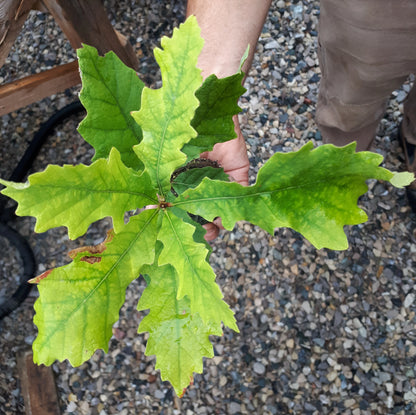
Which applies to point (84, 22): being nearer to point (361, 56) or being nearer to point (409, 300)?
point (361, 56)

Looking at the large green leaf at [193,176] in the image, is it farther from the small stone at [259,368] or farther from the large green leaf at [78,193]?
the small stone at [259,368]

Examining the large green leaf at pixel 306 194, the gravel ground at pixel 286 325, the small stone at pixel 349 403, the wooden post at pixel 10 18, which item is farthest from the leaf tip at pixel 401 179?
the small stone at pixel 349 403

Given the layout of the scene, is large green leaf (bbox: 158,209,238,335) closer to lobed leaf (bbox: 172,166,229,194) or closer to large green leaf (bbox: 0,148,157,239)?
large green leaf (bbox: 0,148,157,239)

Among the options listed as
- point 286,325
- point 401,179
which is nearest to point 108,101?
point 401,179

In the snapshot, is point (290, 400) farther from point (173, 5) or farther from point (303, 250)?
point (173, 5)

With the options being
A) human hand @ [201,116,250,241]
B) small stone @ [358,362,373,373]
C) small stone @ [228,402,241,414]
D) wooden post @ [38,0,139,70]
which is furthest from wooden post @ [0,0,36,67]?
small stone @ [358,362,373,373]

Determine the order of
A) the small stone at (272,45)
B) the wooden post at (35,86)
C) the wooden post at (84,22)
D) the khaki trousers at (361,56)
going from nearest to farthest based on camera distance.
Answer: the khaki trousers at (361,56) < the wooden post at (84,22) < the wooden post at (35,86) < the small stone at (272,45)
